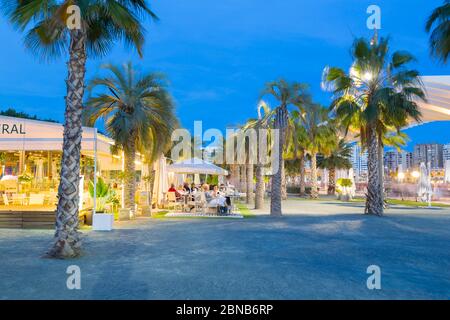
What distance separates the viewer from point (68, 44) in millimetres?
9258

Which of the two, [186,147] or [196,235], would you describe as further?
[186,147]

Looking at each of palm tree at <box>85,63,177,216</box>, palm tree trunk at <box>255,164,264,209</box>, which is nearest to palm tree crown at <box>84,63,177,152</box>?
palm tree at <box>85,63,177,216</box>

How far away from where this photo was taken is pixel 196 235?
11.0m

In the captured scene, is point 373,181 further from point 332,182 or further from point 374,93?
point 332,182

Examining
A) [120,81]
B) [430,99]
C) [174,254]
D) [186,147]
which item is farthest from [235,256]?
[186,147]

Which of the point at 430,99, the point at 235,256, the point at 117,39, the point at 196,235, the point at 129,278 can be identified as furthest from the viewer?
the point at 430,99

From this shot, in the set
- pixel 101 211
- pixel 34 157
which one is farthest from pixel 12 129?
pixel 34 157

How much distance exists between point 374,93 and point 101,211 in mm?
12833

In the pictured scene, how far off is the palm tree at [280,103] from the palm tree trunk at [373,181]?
3817 millimetres

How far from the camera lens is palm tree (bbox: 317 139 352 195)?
1645 inches

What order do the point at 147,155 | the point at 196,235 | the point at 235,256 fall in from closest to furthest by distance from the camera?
the point at 235,256
the point at 196,235
the point at 147,155

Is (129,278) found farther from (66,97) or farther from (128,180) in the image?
(128,180)
